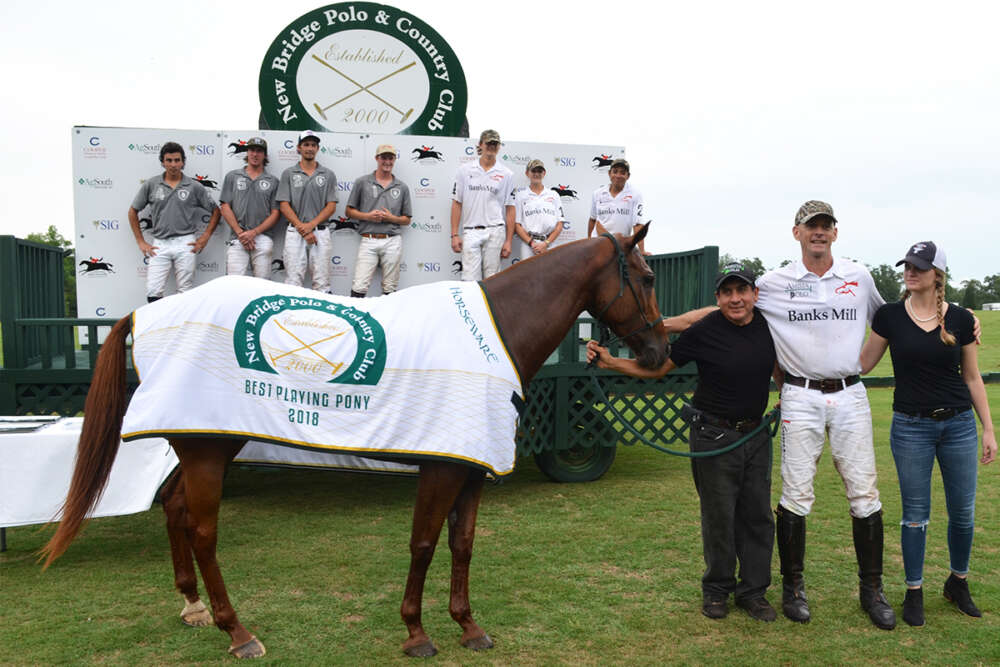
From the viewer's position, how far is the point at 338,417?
334 cm

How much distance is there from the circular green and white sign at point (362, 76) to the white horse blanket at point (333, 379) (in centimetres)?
592

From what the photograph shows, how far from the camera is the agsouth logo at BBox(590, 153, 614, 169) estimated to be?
8.74 metres

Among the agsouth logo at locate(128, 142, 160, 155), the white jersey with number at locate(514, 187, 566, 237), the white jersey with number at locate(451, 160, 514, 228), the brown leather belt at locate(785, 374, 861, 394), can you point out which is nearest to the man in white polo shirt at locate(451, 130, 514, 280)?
the white jersey with number at locate(451, 160, 514, 228)

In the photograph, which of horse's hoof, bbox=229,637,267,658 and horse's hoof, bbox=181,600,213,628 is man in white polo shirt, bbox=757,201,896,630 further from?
horse's hoof, bbox=181,600,213,628

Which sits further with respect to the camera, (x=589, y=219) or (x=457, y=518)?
(x=589, y=219)

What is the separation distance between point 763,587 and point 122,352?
143 inches

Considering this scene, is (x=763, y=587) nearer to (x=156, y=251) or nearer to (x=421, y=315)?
(x=421, y=315)

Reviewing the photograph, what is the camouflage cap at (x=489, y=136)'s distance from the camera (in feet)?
24.8

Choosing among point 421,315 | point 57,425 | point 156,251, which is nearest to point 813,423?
point 421,315

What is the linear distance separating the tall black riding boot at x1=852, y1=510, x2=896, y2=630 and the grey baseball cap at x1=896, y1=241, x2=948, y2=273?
1.33 m

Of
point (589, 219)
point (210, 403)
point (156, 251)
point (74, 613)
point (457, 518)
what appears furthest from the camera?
point (589, 219)

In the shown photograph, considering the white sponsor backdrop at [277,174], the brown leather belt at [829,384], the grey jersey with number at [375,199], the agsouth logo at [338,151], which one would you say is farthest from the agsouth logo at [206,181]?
the brown leather belt at [829,384]

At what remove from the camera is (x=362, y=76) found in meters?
8.85

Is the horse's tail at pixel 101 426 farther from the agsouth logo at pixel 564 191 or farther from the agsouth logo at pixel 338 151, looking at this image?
the agsouth logo at pixel 564 191
